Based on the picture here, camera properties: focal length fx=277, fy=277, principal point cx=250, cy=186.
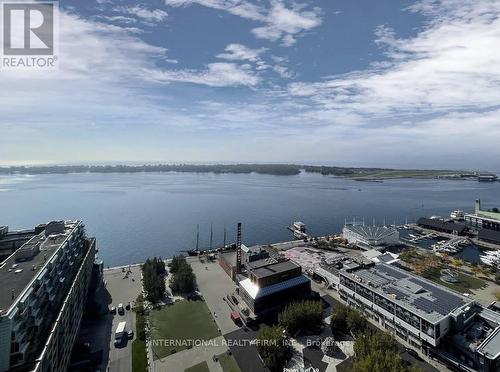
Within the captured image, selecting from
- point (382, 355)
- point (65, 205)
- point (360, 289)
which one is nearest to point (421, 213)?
point (360, 289)

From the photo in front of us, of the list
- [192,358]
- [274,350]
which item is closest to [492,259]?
[274,350]

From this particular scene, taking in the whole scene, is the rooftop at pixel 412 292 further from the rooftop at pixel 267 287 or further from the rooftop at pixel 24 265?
the rooftop at pixel 24 265

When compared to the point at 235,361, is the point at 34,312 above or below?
above

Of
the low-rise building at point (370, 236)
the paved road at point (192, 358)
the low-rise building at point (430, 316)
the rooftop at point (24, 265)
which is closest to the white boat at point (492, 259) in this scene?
the low-rise building at point (370, 236)

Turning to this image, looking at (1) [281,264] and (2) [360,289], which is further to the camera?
(1) [281,264]

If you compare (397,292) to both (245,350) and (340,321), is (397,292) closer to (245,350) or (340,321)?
(340,321)

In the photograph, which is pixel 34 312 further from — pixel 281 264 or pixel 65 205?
pixel 65 205

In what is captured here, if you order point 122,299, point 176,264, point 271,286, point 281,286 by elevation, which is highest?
point 271,286
